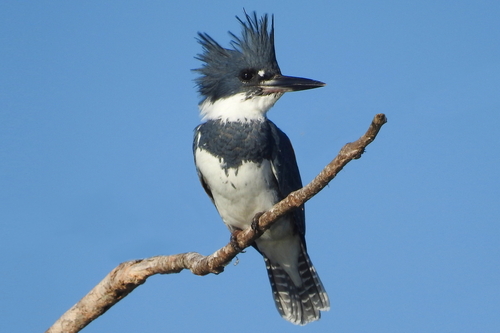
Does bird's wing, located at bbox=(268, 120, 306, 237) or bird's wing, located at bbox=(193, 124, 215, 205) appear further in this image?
bird's wing, located at bbox=(193, 124, 215, 205)

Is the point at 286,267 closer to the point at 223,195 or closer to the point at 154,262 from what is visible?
the point at 223,195

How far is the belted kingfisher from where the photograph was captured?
508cm

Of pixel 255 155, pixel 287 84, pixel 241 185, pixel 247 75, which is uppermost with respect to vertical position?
pixel 247 75

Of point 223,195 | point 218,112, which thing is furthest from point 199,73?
point 223,195

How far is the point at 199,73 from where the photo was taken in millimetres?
5840

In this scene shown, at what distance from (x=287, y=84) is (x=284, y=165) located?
2.24ft

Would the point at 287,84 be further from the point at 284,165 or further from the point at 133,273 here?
the point at 133,273

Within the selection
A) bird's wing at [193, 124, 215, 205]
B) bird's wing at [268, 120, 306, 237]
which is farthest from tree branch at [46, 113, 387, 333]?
bird's wing at [193, 124, 215, 205]

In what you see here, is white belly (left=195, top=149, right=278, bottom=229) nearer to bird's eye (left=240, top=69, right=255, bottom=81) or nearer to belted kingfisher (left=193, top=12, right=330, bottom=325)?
belted kingfisher (left=193, top=12, right=330, bottom=325)

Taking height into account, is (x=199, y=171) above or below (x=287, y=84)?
below

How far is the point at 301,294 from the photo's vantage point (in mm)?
5977

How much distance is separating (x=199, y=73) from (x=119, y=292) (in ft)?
7.24

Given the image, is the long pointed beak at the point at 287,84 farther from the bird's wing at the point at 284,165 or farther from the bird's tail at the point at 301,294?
the bird's tail at the point at 301,294

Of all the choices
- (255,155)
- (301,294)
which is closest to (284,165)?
(255,155)
